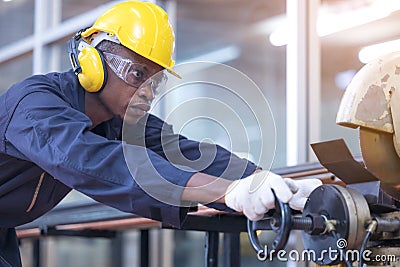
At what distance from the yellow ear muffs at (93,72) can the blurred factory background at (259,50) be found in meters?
0.38

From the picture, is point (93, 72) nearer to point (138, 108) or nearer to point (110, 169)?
point (138, 108)

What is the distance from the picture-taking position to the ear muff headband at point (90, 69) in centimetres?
204

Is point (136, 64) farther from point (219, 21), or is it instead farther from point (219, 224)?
point (219, 21)

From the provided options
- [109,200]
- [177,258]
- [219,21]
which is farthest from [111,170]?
[177,258]

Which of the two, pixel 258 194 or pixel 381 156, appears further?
pixel 381 156

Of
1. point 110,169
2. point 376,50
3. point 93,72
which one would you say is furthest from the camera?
point 376,50

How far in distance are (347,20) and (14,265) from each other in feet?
8.15

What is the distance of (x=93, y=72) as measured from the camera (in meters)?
2.04

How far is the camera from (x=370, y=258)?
5.09 ft

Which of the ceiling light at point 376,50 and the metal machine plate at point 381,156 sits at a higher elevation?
the ceiling light at point 376,50

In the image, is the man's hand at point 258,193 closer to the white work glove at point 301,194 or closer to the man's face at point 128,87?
the white work glove at point 301,194

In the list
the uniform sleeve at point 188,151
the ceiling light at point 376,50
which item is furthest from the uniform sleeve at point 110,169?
the ceiling light at point 376,50

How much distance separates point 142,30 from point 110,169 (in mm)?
664

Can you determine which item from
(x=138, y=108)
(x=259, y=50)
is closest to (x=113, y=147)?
(x=138, y=108)
